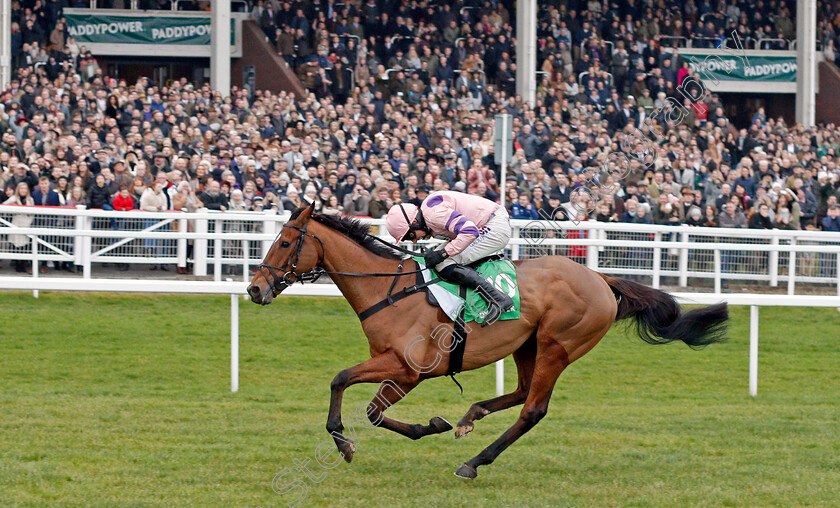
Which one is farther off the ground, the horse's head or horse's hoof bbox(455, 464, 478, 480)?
the horse's head

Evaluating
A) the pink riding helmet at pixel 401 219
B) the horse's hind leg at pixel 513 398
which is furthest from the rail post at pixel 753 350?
the pink riding helmet at pixel 401 219

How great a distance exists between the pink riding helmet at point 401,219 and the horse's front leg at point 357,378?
618mm

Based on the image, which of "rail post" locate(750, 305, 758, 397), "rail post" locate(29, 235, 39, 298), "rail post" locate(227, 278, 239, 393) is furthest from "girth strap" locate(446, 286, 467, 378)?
"rail post" locate(29, 235, 39, 298)

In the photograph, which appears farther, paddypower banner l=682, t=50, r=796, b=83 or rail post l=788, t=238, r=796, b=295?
paddypower banner l=682, t=50, r=796, b=83

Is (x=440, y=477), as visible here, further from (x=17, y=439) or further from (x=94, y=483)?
(x=17, y=439)

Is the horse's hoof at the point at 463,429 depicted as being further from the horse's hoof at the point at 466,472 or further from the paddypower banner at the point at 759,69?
the paddypower banner at the point at 759,69

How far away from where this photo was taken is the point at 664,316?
6488 mm

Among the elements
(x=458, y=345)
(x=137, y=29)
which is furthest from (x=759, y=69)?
(x=458, y=345)

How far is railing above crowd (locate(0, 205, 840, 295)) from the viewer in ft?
34.7

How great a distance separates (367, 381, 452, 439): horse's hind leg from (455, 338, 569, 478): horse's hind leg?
258 millimetres

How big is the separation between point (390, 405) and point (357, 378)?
232 millimetres

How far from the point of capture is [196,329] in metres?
9.91

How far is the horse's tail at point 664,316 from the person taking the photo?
254 inches

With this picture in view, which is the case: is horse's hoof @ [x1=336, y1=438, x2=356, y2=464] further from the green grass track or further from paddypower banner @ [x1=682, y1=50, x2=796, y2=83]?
paddypower banner @ [x1=682, y1=50, x2=796, y2=83]
